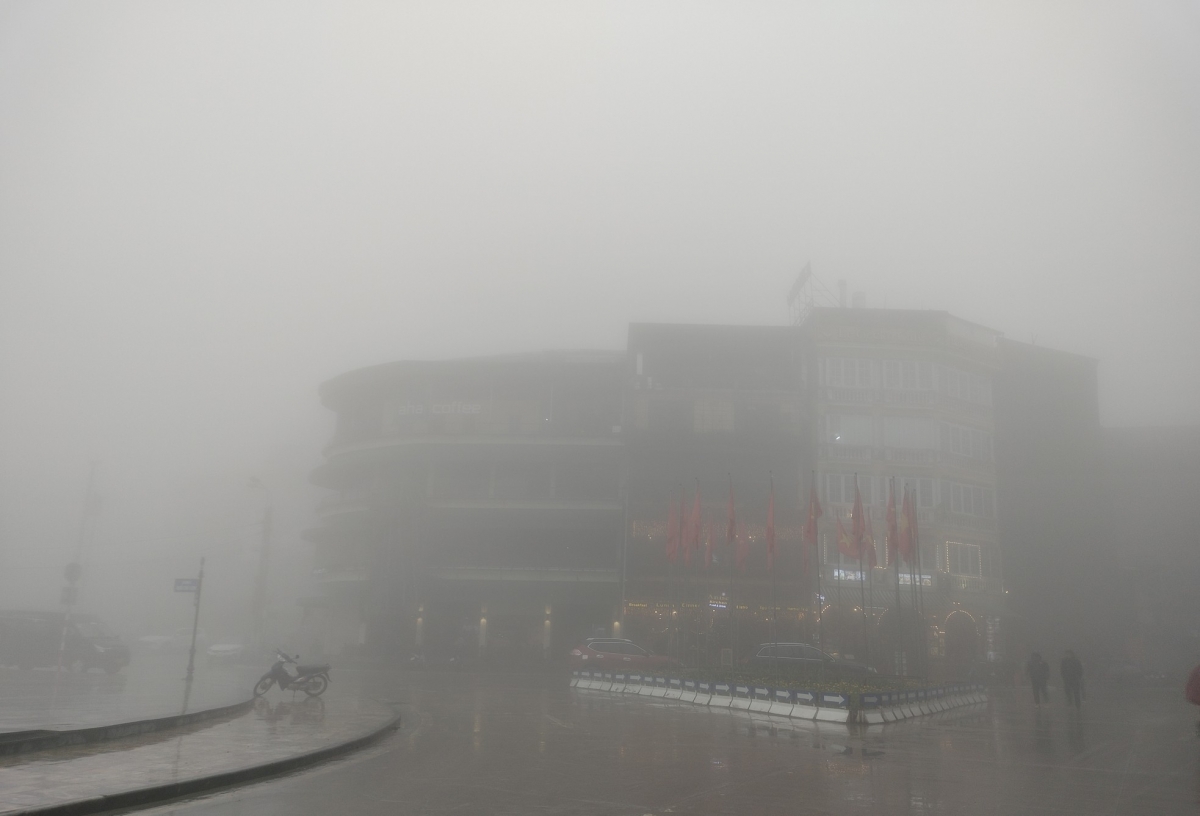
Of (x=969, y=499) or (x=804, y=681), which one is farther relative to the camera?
(x=969, y=499)

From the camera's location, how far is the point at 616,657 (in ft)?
131

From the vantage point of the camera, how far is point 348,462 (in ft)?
210

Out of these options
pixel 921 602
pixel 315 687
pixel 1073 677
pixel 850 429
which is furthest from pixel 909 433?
pixel 315 687

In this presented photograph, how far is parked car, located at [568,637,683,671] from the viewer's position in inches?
1542

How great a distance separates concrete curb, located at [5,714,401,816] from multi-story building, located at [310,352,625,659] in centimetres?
4272

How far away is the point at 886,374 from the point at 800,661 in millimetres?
24005

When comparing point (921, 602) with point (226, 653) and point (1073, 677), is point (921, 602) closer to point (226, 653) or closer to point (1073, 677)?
point (1073, 677)

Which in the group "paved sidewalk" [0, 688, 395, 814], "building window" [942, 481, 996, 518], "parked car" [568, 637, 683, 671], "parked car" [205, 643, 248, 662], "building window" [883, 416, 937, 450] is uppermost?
"building window" [883, 416, 937, 450]

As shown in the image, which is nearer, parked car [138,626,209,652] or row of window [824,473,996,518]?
row of window [824,473,996,518]

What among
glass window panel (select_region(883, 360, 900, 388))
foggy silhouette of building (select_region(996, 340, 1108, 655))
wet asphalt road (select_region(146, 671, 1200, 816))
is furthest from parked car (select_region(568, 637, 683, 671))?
foggy silhouette of building (select_region(996, 340, 1108, 655))

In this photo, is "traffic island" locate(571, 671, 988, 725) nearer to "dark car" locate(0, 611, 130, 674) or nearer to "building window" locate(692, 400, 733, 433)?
"dark car" locate(0, 611, 130, 674)

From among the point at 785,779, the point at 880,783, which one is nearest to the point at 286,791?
the point at 785,779

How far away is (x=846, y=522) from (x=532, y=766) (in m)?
40.8

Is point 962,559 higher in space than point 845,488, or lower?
lower
